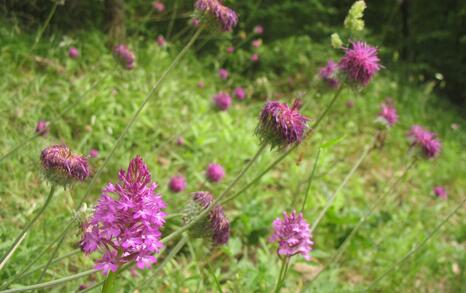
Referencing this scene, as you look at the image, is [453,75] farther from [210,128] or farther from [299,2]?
[210,128]

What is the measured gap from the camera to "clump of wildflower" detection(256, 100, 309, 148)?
5.74 ft

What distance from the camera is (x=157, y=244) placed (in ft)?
4.00

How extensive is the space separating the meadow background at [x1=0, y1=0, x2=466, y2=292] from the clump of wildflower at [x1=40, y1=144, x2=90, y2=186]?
0.18m

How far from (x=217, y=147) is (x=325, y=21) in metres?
4.80

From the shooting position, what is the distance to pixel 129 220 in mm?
1205

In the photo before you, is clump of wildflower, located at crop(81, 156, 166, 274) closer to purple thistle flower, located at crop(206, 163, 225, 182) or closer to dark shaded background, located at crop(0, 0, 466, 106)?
purple thistle flower, located at crop(206, 163, 225, 182)

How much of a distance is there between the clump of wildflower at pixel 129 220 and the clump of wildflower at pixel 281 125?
651 millimetres

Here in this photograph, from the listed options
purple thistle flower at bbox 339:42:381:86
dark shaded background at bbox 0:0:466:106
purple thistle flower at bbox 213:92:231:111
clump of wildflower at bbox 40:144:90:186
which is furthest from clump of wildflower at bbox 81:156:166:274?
dark shaded background at bbox 0:0:466:106

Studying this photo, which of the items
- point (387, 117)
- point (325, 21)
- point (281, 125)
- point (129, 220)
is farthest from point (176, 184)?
point (325, 21)

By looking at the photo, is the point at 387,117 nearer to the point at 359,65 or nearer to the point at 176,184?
the point at 359,65

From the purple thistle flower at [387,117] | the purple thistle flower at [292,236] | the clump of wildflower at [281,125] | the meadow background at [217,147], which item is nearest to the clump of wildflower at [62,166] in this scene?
the meadow background at [217,147]

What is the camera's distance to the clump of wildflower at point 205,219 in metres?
1.87

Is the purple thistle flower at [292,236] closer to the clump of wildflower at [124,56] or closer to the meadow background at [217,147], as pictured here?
the meadow background at [217,147]

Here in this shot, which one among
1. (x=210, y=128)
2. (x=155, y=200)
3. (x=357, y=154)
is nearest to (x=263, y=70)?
(x=357, y=154)
